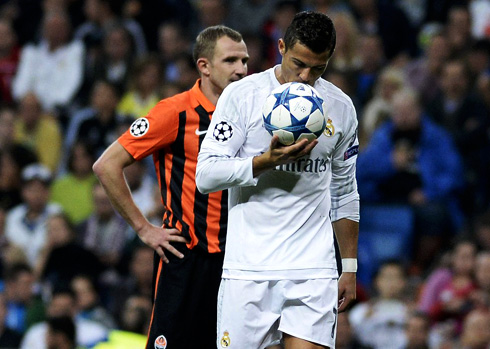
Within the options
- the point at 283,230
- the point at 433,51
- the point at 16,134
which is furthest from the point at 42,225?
the point at 283,230

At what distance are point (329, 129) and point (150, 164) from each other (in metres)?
5.97

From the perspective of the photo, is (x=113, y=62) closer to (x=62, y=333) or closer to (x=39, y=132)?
(x=39, y=132)

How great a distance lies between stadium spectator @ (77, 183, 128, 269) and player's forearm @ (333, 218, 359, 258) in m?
5.19

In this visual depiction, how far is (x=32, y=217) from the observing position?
1038cm

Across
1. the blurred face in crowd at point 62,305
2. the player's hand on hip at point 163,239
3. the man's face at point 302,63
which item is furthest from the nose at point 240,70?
the blurred face in crowd at point 62,305

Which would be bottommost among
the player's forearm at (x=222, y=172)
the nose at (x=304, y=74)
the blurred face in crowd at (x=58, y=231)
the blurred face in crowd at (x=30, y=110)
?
the blurred face in crowd at (x=58, y=231)

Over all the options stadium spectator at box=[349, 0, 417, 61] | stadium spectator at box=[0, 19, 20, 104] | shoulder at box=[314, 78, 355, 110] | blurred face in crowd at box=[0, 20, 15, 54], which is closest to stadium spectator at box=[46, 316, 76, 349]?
shoulder at box=[314, 78, 355, 110]

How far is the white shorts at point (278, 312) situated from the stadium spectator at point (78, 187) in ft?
20.9

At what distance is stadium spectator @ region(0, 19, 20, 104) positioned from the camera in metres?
12.2

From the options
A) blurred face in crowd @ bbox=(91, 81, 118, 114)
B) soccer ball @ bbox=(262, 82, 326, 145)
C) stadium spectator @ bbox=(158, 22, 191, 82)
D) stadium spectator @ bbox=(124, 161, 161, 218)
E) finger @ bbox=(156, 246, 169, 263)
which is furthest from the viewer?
stadium spectator @ bbox=(158, 22, 191, 82)

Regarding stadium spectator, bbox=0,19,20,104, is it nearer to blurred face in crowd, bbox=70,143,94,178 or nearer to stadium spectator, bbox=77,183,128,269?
blurred face in crowd, bbox=70,143,94,178

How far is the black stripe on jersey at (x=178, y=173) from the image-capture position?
5.18 m

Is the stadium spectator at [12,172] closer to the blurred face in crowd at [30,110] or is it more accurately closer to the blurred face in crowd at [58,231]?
the blurred face in crowd at [30,110]

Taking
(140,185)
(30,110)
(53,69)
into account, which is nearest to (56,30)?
(53,69)
